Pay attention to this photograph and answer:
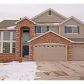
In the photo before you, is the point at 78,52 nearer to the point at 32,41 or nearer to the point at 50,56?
the point at 50,56

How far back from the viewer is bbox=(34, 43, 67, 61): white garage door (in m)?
37.2

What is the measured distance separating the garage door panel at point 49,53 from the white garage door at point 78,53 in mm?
1485

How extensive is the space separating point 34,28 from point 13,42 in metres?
4.04

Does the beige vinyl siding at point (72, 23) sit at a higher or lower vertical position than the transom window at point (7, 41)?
higher

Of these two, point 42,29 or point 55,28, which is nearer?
point 42,29

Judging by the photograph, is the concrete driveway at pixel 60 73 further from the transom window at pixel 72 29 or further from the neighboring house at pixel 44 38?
the transom window at pixel 72 29

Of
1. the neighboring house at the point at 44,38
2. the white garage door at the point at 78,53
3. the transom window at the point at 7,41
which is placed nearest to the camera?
the neighboring house at the point at 44,38

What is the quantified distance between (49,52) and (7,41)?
848 centimetres

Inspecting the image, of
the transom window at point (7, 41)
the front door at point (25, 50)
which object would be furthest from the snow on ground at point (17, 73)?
the transom window at point (7, 41)

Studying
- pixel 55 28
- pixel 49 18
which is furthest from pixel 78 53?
pixel 49 18

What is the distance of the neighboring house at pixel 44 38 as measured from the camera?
123 feet

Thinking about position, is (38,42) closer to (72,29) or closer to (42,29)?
(42,29)

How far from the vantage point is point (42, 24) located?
42062 mm

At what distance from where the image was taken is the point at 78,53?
3794 cm
